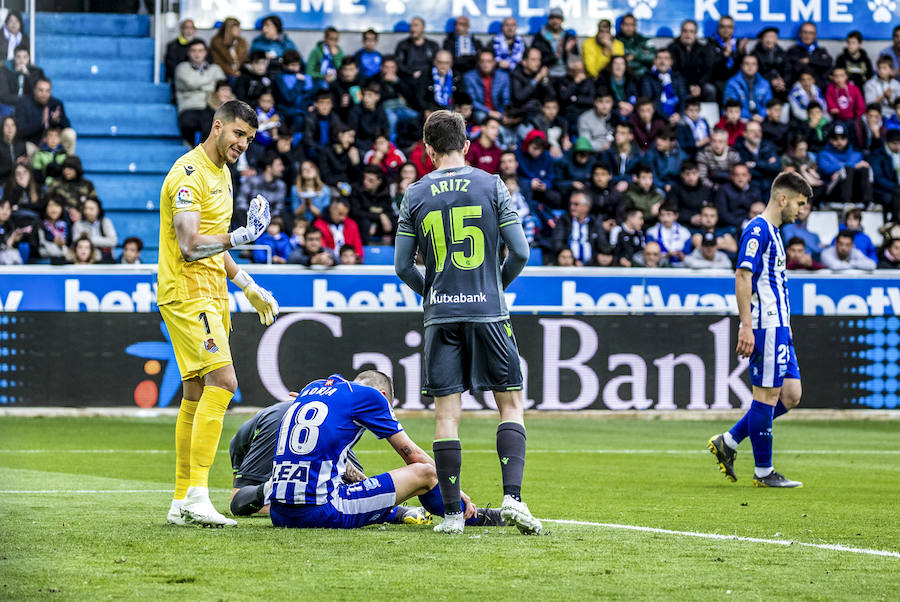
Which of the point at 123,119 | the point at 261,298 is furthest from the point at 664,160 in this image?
the point at 261,298

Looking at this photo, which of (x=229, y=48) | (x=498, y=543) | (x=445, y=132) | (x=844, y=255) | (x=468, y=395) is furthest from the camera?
(x=229, y=48)

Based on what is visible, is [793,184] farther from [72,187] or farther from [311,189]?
[72,187]

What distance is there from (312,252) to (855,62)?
34.0ft

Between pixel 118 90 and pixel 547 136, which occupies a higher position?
pixel 118 90

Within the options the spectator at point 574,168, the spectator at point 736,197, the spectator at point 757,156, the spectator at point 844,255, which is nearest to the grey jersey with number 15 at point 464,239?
the spectator at point 844,255

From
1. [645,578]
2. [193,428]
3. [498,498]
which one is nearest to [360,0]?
[498,498]

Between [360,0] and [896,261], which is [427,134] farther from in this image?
[360,0]

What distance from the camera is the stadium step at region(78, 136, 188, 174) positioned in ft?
66.5

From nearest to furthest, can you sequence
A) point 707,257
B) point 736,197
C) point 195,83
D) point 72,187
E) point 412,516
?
point 412,516
point 707,257
point 72,187
point 736,197
point 195,83

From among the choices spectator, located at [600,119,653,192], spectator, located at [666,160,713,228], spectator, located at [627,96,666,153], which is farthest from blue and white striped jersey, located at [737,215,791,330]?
spectator, located at [627,96,666,153]

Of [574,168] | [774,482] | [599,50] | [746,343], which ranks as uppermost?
[599,50]

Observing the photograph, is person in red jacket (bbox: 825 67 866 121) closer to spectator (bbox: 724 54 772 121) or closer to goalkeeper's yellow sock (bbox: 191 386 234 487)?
spectator (bbox: 724 54 772 121)

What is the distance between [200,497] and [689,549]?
2.42 m

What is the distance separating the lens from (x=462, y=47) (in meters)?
21.0
